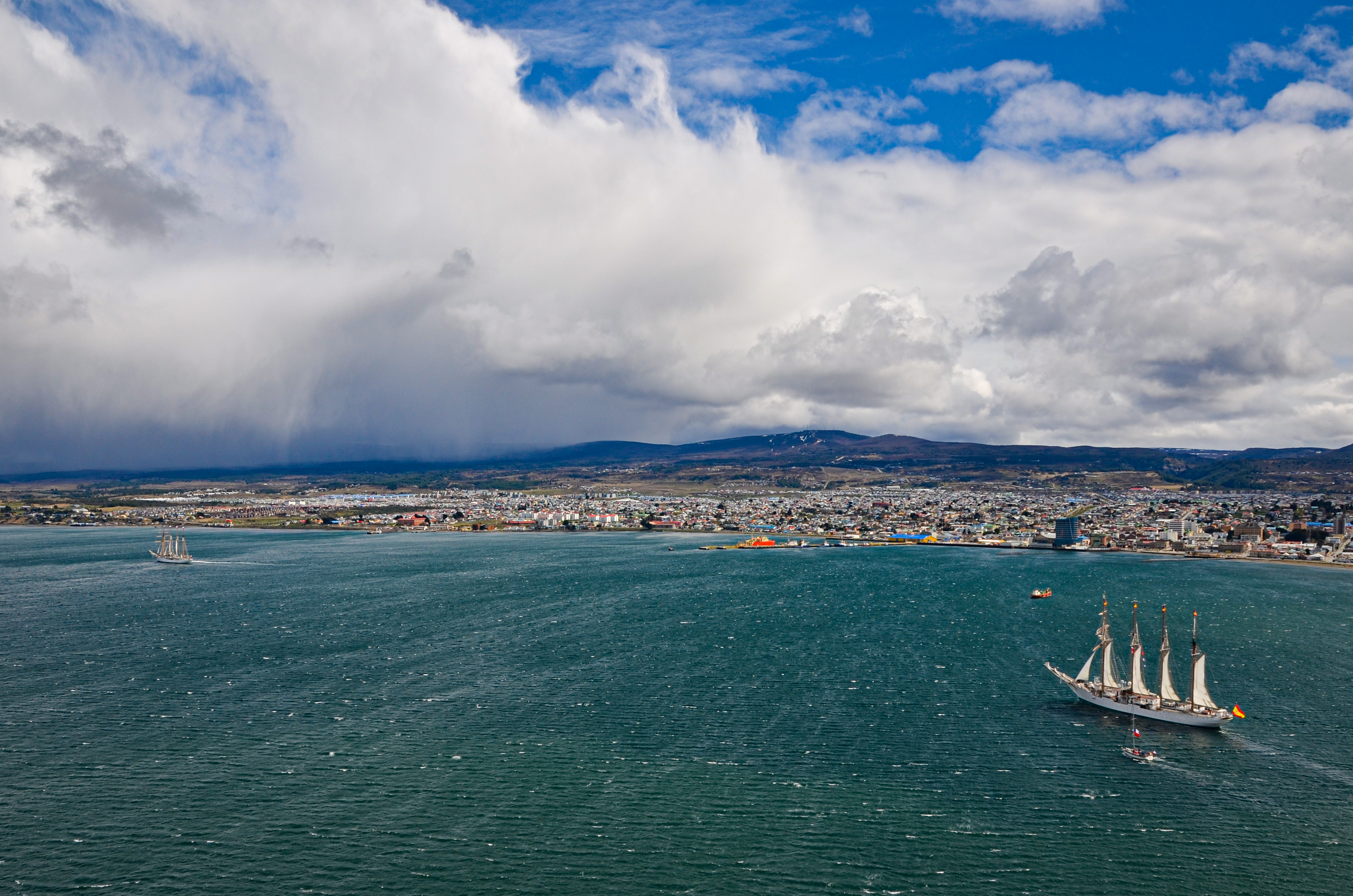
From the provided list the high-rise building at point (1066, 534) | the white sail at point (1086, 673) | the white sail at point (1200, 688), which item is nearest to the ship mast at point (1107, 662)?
the white sail at point (1086, 673)

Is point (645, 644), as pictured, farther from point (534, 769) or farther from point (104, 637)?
point (104, 637)

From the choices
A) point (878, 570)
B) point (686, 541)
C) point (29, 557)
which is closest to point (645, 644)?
point (878, 570)

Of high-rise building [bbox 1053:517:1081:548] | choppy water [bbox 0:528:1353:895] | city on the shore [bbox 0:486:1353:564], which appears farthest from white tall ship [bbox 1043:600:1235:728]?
high-rise building [bbox 1053:517:1081:548]

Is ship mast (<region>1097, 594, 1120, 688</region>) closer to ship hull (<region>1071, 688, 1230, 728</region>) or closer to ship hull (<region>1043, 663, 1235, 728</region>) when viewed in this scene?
ship hull (<region>1043, 663, 1235, 728</region>)

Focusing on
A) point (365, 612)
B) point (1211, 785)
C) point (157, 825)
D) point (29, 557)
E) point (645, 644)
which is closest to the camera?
point (157, 825)

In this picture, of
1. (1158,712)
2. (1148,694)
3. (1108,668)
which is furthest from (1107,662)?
(1158,712)

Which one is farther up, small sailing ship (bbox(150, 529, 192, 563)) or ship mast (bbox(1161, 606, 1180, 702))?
ship mast (bbox(1161, 606, 1180, 702))

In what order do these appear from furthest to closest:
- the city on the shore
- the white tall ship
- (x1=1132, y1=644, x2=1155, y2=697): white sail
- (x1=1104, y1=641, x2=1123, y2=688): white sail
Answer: the city on the shore
(x1=1104, y1=641, x2=1123, y2=688): white sail
(x1=1132, y1=644, x2=1155, y2=697): white sail
the white tall ship
